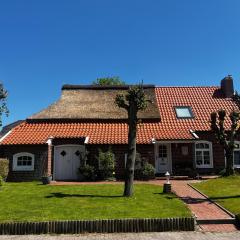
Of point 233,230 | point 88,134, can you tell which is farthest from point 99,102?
point 233,230

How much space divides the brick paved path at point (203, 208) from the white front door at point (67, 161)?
8.63 m

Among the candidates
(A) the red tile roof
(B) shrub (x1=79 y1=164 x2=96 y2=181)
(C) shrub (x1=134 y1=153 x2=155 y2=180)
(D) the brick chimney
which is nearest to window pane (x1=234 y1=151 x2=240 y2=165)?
(A) the red tile roof

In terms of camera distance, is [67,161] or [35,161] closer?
[35,161]

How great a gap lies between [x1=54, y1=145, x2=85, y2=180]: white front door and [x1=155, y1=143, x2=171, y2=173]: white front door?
515 centimetres

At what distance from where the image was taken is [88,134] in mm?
25734

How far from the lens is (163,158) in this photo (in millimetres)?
26172

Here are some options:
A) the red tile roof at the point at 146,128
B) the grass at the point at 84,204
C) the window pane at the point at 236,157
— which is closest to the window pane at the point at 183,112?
the red tile roof at the point at 146,128

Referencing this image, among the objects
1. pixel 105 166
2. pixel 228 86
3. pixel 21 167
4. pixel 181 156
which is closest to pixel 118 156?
pixel 105 166

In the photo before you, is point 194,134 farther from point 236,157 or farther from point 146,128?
point 236,157

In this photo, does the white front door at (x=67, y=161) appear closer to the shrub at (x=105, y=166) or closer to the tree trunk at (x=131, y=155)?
the shrub at (x=105, y=166)

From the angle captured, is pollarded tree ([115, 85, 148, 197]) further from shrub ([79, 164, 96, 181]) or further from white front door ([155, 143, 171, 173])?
white front door ([155, 143, 171, 173])

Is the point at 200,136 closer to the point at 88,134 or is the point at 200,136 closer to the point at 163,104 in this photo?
the point at 163,104

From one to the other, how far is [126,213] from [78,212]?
1.66 metres

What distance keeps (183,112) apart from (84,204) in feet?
52.9
